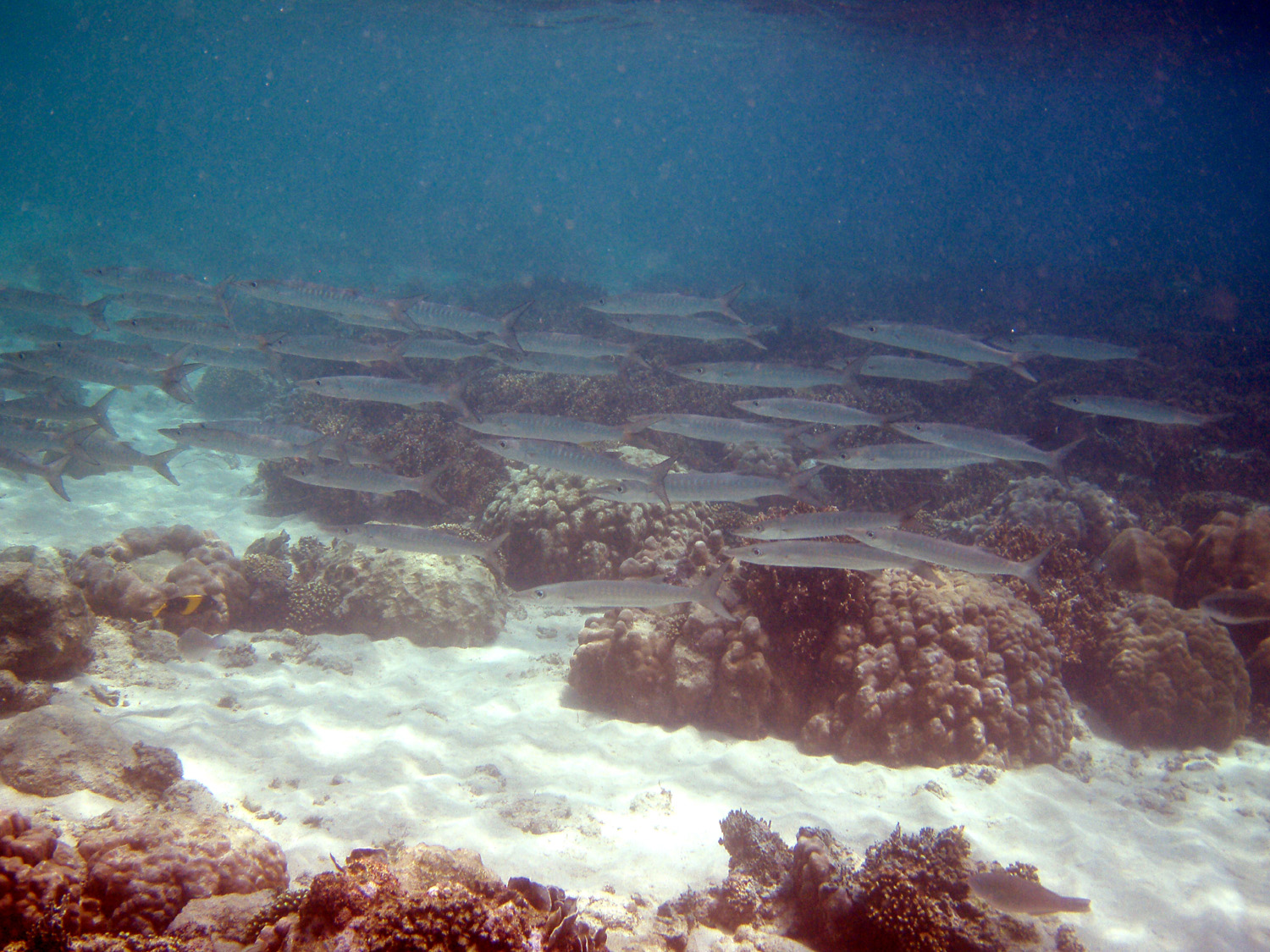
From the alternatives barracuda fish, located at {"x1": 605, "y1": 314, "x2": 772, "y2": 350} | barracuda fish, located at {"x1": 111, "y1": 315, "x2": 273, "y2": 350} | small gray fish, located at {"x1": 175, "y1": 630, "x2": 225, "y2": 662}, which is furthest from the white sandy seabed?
barracuda fish, located at {"x1": 111, "y1": 315, "x2": 273, "y2": 350}

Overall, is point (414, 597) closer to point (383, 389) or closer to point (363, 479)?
point (363, 479)

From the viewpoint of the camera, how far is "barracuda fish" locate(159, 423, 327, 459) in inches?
283

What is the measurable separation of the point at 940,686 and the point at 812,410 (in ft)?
11.0

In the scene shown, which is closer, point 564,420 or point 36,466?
point 564,420

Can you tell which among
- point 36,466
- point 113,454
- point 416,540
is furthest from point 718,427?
point 36,466

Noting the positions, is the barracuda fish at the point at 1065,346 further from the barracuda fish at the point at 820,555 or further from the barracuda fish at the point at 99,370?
the barracuda fish at the point at 99,370

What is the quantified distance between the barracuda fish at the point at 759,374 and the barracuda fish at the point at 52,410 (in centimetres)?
902

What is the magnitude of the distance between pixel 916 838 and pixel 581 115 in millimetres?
157824

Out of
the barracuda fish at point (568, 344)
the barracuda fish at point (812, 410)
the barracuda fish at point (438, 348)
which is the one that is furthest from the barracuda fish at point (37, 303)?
the barracuda fish at point (812, 410)

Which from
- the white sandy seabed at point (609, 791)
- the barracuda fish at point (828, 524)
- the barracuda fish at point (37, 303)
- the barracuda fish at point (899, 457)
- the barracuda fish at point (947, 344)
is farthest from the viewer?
the barracuda fish at point (37, 303)

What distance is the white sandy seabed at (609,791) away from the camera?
3717 mm

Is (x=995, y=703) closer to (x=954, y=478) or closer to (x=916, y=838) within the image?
(x=916, y=838)

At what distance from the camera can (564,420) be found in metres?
6.31

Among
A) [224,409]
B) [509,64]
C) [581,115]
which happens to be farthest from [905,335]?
[581,115]
